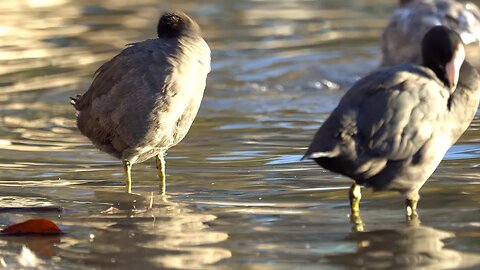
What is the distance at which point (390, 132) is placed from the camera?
18.9 ft

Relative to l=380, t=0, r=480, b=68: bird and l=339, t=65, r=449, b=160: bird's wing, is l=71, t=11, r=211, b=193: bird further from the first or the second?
l=380, t=0, r=480, b=68: bird

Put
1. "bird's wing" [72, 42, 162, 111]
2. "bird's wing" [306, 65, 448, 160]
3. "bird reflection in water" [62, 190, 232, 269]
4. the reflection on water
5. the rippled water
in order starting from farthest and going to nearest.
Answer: "bird's wing" [72, 42, 162, 111]
"bird's wing" [306, 65, 448, 160]
the rippled water
"bird reflection in water" [62, 190, 232, 269]
the reflection on water

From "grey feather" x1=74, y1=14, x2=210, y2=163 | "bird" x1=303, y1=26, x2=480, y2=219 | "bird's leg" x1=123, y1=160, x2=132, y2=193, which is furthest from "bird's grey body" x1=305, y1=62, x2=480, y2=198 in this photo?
"bird's leg" x1=123, y1=160, x2=132, y2=193

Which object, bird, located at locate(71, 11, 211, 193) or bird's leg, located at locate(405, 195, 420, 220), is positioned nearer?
bird's leg, located at locate(405, 195, 420, 220)

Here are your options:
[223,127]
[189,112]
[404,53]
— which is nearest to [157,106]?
[189,112]

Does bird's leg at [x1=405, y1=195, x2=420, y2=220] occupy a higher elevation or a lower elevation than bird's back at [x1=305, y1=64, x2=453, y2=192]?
lower

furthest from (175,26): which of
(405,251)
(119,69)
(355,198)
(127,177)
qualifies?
(405,251)

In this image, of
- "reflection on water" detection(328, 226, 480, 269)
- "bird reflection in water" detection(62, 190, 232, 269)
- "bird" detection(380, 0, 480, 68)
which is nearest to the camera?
"reflection on water" detection(328, 226, 480, 269)

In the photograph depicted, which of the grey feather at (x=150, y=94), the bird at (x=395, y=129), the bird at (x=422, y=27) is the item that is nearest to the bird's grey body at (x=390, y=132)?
the bird at (x=395, y=129)

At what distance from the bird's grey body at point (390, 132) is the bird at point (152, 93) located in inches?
43.7

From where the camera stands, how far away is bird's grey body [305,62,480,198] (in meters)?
5.72

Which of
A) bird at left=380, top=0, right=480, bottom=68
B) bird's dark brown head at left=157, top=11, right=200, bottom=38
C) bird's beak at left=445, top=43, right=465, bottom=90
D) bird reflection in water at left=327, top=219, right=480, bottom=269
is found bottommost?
bird at left=380, top=0, right=480, bottom=68

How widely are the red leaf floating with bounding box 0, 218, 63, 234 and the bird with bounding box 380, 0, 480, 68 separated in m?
6.04

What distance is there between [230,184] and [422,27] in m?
4.94
